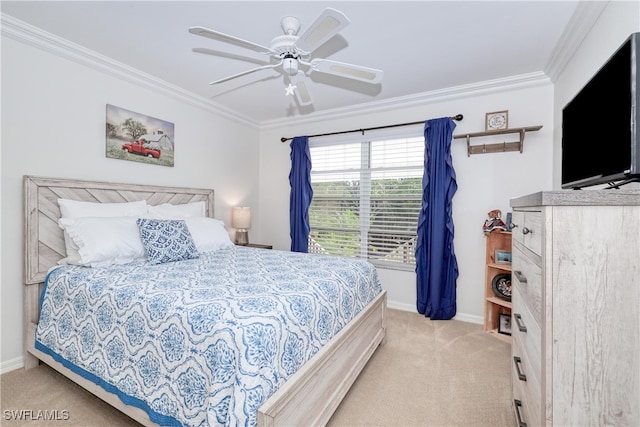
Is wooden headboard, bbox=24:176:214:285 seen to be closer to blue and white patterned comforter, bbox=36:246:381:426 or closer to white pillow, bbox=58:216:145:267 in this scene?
white pillow, bbox=58:216:145:267

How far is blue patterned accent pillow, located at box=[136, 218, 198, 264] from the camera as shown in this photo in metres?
2.28

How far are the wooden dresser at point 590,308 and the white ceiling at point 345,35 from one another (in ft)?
5.53

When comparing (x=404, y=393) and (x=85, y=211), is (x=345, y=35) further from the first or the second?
(x=404, y=393)

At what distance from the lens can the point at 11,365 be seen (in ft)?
7.09

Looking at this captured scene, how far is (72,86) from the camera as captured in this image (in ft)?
8.09

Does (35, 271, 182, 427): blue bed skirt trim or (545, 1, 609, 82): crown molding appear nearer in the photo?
(35, 271, 182, 427): blue bed skirt trim

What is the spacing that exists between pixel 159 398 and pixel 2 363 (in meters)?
1.78

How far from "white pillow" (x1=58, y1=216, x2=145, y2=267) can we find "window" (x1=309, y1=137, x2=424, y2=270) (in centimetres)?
241

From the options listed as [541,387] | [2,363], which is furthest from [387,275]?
[2,363]

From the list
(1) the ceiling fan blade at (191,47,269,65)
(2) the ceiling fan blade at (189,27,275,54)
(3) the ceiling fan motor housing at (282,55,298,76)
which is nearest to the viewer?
(2) the ceiling fan blade at (189,27,275,54)

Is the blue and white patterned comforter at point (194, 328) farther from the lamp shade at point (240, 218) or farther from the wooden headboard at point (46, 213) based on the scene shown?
the lamp shade at point (240, 218)

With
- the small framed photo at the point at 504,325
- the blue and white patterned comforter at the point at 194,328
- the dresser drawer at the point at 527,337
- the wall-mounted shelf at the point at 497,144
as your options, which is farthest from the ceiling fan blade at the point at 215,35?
the small framed photo at the point at 504,325

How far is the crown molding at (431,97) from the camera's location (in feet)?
9.59

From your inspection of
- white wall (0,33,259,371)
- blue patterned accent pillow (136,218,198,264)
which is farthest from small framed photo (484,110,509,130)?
white wall (0,33,259,371)
